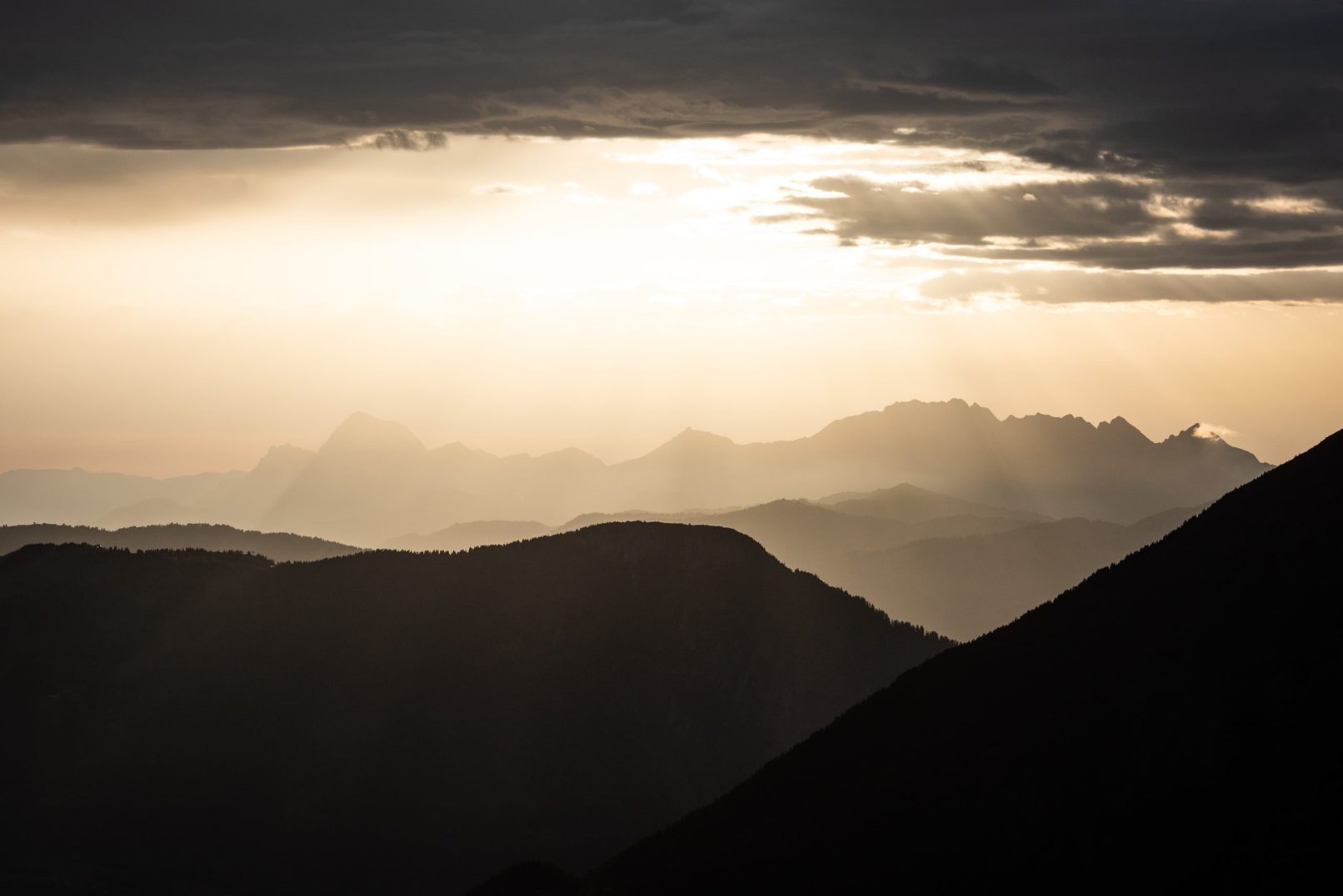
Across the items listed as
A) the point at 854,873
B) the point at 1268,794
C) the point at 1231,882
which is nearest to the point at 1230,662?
the point at 1268,794

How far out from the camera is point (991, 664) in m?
130

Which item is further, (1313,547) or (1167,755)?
(1313,547)

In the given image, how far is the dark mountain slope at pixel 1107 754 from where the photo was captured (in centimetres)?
9050

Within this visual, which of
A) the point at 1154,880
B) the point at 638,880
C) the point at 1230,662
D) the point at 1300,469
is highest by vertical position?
the point at 1300,469

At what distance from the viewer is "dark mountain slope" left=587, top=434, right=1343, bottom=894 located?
9050cm

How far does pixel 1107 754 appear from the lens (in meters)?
103

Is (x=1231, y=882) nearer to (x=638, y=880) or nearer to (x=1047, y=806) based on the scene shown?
(x=1047, y=806)

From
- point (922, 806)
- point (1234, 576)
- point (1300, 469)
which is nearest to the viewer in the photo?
point (922, 806)

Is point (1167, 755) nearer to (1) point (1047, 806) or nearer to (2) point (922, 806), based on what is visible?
(1) point (1047, 806)

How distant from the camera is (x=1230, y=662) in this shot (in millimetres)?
103625

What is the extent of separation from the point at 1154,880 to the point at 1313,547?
33.6 metres

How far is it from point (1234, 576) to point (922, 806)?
101ft

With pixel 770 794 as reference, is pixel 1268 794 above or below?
above

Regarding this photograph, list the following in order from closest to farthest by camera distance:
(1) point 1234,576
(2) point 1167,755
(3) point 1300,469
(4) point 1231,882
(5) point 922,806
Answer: (4) point 1231,882 < (2) point 1167,755 < (5) point 922,806 < (1) point 1234,576 < (3) point 1300,469
